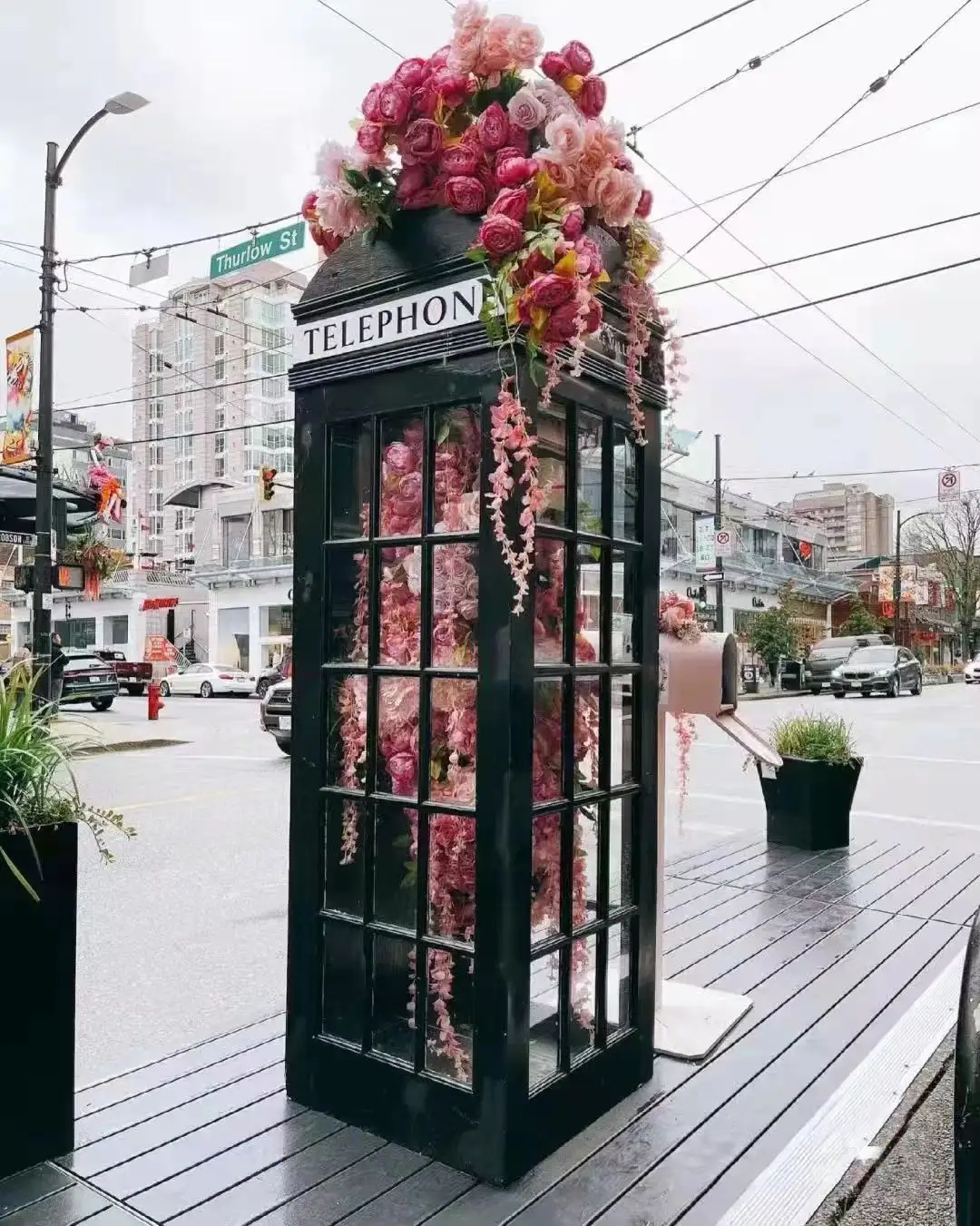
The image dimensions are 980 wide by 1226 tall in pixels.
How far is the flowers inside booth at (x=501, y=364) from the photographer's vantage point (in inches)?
82.5

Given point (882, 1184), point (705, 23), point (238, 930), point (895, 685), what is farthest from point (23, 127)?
point (895, 685)

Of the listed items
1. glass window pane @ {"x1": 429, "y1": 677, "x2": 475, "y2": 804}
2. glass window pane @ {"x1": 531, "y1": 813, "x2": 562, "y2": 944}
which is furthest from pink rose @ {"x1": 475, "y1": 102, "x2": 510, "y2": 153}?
glass window pane @ {"x1": 531, "y1": 813, "x2": 562, "y2": 944}

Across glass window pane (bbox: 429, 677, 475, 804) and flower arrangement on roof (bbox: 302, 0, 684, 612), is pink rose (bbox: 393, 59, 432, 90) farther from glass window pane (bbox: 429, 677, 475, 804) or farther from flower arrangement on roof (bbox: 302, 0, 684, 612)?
glass window pane (bbox: 429, 677, 475, 804)

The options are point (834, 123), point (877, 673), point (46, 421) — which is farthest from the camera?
point (877, 673)

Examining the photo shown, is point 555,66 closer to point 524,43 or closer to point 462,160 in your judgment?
point 524,43

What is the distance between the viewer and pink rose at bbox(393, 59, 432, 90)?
2256 mm

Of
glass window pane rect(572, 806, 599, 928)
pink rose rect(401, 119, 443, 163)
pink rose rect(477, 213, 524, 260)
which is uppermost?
pink rose rect(401, 119, 443, 163)

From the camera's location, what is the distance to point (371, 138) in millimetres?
2275

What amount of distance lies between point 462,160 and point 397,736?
1455mm

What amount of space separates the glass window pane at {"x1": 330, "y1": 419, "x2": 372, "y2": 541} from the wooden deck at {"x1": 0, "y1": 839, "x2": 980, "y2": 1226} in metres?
1.59

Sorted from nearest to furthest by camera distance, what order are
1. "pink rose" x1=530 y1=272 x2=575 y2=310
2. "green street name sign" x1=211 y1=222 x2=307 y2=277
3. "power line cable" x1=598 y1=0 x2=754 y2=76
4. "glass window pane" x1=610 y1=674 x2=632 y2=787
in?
"pink rose" x1=530 y1=272 x2=575 y2=310
"glass window pane" x1=610 y1=674 x2=632 y2=787
"power line cable" x1=598 y1=0 x2=754 y2=76
"green street name sign" x1=211 y1=222 x2=307 y2=277

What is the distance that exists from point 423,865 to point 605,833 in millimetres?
543

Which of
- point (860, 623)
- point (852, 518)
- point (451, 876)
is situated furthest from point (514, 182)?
point (852, 518)

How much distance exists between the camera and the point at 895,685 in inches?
972
